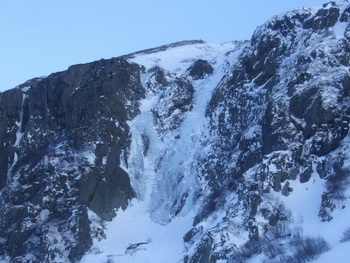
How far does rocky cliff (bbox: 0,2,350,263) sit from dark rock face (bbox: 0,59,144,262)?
0.11 m

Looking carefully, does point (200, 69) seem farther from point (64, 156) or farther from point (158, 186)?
point (64, 156)

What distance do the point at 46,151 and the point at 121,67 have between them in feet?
42.6

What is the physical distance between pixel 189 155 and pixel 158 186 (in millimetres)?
3881

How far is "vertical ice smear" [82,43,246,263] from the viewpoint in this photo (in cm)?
4519

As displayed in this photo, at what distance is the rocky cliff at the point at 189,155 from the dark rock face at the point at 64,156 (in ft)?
0.37

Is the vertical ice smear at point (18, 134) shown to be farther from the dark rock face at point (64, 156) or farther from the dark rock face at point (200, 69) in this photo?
the dark rock face at point (200, 69)

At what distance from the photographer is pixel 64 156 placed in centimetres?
5241

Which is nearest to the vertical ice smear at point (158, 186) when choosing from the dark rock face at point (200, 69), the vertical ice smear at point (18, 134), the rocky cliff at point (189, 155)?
the rocky cliff at point (189, 155)

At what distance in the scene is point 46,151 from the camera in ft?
177

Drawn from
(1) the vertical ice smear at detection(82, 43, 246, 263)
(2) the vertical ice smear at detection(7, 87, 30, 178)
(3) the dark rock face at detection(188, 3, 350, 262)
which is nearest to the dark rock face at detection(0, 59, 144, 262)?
(2) the vertical ice smear at detection(7, 87, 30, 178)

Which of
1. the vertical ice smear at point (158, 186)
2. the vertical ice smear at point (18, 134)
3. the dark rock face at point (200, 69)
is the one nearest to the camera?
the vertical ice smear at point (158, 186)

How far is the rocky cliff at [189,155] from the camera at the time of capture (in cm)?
3956

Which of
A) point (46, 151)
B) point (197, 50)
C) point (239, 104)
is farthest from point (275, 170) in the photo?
point (197, 50)

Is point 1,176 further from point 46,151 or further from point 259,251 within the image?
point 259,251
